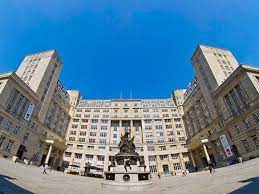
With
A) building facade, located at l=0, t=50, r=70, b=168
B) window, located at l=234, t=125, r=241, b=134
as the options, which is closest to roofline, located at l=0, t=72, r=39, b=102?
building facade, located at l=0, t=50, r=70, b=168

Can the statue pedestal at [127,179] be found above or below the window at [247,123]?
below

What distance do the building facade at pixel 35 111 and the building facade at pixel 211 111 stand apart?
54.4 metres

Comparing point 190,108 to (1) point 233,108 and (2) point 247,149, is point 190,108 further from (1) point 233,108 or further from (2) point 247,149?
(2) point 247,149

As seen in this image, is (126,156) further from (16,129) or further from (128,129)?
(128,129)

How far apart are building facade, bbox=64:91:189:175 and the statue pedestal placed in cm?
5486

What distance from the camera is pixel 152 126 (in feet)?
290

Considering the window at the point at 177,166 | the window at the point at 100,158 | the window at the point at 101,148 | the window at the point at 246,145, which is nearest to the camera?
the window at the point at 246,145

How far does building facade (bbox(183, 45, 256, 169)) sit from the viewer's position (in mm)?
50359

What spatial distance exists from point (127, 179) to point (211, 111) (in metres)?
48.0

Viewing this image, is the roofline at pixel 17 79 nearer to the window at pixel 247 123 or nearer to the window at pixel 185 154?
the window at pixel 247 123

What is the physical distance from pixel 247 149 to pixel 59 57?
7972 centimetres

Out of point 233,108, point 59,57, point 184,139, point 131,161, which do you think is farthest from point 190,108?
point 59,57

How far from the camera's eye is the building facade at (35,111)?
151 ft

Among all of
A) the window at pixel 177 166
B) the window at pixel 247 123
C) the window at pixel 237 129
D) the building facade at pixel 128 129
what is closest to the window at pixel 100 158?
the building facade at pixel 128 129
